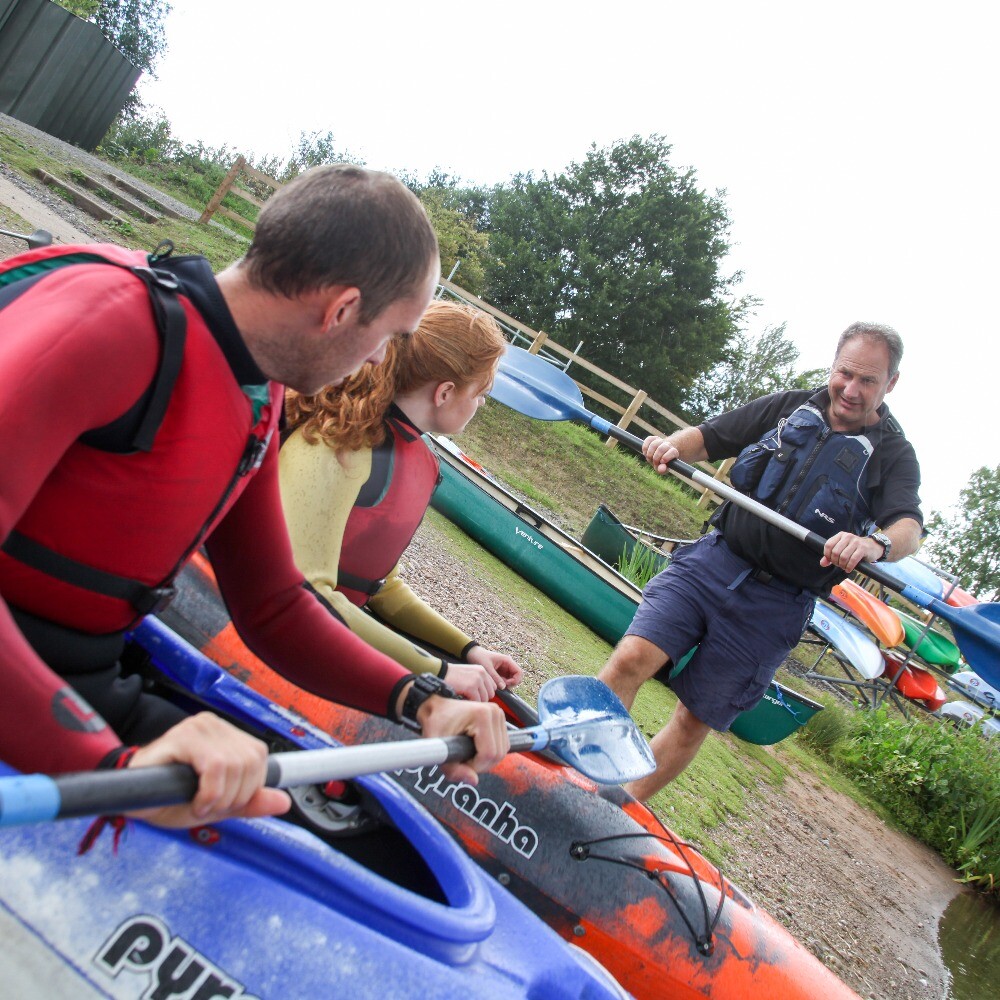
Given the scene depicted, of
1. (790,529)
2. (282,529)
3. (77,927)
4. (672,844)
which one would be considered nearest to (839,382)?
(790,529)

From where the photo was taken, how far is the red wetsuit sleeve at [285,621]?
1.79 meters

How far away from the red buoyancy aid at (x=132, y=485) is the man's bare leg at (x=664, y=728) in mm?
2336

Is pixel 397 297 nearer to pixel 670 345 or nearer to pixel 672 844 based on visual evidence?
pixel 672 844

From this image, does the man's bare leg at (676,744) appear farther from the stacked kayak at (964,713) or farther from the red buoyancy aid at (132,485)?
the stacked kayak at (964,713)

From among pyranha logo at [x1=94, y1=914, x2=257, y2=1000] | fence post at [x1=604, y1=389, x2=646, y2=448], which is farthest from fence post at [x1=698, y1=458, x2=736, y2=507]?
pyranha logo at [x1=94, y1=914, x2=257, y2=1000]

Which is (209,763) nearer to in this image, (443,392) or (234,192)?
(443,392)

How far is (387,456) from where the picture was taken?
8.38 feet

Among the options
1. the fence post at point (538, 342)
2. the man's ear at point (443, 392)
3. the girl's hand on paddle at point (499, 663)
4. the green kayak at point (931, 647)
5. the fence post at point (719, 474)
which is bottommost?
the girl's hand on paddle at point (499, 663)

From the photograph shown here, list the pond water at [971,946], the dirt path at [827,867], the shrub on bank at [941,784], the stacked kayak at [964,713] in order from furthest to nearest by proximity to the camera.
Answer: the stacked kayak at [964,713] < the shrub on bank at [941,784] < the pond water at [971,946] < the dirt path at [827,867]

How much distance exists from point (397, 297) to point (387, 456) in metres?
1.11

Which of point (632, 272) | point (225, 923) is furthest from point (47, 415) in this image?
point (632, 272)

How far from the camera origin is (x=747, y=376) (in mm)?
29812

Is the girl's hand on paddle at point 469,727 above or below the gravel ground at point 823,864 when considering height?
above

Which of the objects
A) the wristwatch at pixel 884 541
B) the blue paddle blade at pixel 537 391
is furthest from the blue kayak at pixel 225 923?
the blue paddle blade at pixel 537 391
